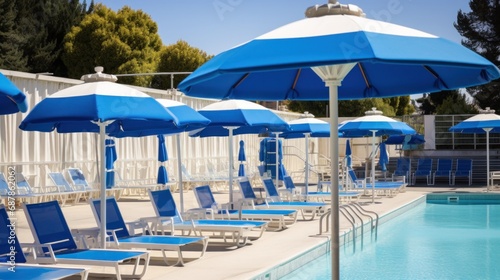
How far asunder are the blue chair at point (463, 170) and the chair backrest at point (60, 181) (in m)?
15.5

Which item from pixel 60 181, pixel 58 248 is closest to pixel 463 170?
pixel 60 181

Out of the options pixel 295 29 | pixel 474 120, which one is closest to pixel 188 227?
pixel 295 29

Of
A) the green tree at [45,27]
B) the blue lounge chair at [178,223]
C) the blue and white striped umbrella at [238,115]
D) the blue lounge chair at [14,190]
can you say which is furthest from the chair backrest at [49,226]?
the green tree at [45,27]

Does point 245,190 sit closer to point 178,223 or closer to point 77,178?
point 178,223

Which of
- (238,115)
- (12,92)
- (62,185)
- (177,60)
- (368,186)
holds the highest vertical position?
(177,60)

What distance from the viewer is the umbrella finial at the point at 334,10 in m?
4.56

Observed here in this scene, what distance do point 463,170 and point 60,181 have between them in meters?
16.1

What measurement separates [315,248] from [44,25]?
32.9 meters

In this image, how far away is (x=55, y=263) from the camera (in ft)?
22.5

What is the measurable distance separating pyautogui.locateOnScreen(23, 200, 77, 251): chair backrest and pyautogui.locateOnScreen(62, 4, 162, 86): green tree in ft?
109

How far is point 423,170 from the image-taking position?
2633cm

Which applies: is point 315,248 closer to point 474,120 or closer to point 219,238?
point 219,238

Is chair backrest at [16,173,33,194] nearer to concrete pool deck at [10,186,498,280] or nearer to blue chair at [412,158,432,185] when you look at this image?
concrete pool deck at [10,186,498,280]

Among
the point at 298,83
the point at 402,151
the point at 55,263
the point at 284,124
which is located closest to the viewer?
the point at 298,83
